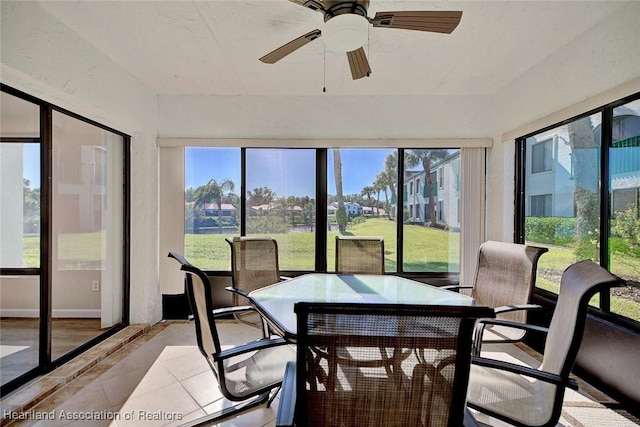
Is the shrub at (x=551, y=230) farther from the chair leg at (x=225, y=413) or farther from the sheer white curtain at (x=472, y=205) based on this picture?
the chair leg at (x=225, y=413)

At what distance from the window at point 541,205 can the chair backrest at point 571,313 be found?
1824 millimetres

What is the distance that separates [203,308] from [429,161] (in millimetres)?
3129

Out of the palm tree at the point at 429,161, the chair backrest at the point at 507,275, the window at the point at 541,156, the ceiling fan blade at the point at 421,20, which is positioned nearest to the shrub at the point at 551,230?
the window at the point at 541,156

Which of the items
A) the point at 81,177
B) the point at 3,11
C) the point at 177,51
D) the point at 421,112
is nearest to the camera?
the point at 3,11

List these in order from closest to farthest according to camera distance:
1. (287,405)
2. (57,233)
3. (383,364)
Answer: (383,364)
(287,405)
(57,233)

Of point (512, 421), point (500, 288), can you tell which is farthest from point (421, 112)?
point (512, 421)

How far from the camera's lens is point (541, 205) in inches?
118

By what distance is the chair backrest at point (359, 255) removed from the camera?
9.91ft

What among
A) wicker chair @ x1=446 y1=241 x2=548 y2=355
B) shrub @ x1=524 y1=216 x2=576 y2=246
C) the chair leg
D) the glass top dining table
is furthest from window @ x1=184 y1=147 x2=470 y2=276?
the chair leg

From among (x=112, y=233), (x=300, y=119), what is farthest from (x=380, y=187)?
(x=112, y=233)

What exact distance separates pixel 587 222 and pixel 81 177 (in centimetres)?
472

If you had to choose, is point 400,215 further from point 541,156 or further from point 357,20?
point 357,20

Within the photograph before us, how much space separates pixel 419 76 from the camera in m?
3.08

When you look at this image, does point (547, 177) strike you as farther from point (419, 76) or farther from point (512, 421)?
point (512, 421)
